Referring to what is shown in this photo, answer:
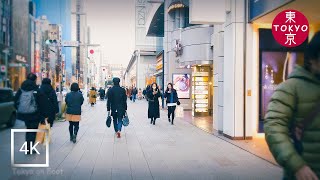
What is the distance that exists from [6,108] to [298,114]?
13212mm

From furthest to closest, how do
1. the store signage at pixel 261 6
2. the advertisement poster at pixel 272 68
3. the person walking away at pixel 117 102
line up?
the person walking away at pixel 117 102 < the advertisement poster at pixel 272 68 < the store signage at pixel 261 6

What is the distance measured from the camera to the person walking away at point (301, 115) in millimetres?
2236

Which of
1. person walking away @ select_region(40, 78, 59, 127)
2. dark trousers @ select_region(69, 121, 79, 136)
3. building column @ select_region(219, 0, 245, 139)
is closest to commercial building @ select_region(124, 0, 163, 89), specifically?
building column @ select_region(219, 0, 245, 139)

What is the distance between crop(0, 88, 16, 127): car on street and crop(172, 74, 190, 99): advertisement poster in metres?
13.2

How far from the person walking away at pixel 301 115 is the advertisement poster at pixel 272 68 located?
906 centimetres

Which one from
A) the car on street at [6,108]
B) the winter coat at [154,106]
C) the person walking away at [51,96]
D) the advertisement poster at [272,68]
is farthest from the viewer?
the winter coat at [154,106]

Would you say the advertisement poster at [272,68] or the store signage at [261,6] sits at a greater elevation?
the store signage at [261,6]

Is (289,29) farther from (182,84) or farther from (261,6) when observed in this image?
(182,84)

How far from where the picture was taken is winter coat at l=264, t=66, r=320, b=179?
7.34 feet

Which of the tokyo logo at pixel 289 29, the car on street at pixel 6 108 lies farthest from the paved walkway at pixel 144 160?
the tokyo logo at pixel 289 29

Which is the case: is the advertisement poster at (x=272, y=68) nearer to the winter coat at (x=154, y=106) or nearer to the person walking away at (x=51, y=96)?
the winter coat at (x=154, y=106)

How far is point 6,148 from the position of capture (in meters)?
9.10

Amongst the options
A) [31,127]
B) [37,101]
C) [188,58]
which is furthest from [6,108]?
[188,58]

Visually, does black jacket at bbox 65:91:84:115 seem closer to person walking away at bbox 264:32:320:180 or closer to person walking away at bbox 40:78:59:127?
person walking away at bbox 40:78:59:127
